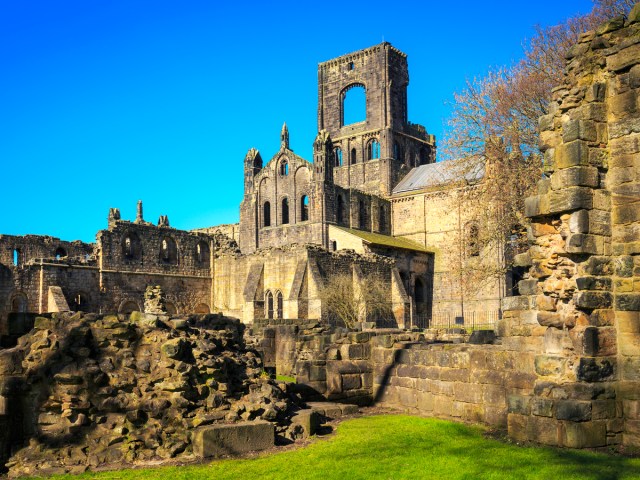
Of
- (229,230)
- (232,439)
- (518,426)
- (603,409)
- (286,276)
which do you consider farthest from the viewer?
(229,230)

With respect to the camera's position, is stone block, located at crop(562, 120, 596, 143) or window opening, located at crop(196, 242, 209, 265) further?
window opening, located at crop(196, 242, 209, 265)

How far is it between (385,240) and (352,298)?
33.2 feet

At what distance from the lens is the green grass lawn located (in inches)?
305

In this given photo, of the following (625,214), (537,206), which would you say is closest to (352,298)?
(537,206)

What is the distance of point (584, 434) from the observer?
28.0ft

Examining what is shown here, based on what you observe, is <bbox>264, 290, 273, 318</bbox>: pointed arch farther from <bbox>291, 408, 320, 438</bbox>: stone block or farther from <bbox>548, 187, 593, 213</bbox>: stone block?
<bbox>548, 187, 593, 213</bbox>: stone block

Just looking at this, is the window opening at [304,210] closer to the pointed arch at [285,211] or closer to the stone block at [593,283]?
the pointed arch at [285,211]

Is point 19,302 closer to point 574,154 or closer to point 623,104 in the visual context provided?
point 574,154

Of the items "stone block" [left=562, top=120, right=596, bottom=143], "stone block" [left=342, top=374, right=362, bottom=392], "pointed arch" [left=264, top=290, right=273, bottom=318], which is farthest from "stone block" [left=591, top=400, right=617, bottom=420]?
"pointed arch" [left=264, top=290, right=273, bottom=318]

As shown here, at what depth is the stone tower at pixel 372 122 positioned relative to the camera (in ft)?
190

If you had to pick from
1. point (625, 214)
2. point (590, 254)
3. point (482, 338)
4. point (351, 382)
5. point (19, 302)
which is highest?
point (625, 214)

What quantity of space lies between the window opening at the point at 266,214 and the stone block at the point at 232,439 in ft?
138

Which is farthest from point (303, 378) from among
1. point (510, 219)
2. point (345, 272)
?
point (345, 272)

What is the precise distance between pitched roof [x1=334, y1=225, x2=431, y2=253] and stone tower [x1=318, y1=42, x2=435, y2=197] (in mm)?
5851
